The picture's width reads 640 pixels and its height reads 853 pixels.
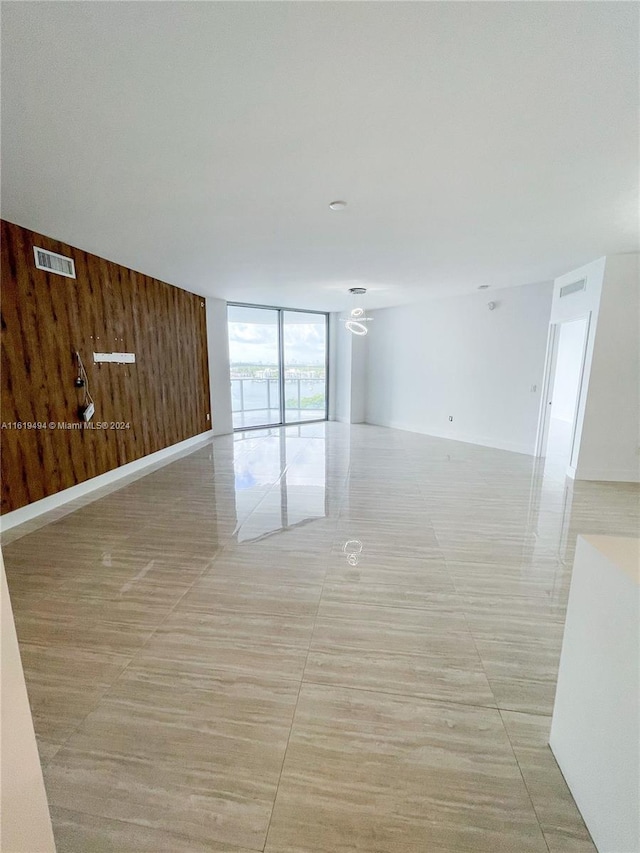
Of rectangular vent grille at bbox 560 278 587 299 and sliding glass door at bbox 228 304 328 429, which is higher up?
rectangular vent grille at bbox 560 278 587 299

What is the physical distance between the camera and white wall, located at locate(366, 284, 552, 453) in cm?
541

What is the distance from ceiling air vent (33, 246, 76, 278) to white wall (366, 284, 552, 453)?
227 inches

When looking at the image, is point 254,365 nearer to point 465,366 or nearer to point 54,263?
point 465,366

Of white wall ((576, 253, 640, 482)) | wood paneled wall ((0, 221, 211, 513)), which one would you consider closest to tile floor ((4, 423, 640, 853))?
wood paneled wall ((0, 221, 211, 513))

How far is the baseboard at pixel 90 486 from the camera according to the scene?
310 centimetres

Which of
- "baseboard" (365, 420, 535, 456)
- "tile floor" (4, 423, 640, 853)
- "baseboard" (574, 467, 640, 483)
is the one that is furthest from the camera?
"baseboard" (365, 420, 535, 456)

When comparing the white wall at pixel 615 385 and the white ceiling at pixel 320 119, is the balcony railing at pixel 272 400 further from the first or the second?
the white wall at pixel 615 385

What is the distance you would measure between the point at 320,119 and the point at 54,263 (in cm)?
312

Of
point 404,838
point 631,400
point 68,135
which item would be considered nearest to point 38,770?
point 404,838

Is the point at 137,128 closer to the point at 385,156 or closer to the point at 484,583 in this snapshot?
the point at 385,156

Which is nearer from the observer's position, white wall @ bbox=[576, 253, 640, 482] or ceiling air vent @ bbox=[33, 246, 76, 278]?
ceiling air vent @ bbox=[33, 246, 76, 278]

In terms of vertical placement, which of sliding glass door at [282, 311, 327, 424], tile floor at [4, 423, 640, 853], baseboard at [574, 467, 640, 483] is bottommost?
tile floor at [4, 423, 640, 853]

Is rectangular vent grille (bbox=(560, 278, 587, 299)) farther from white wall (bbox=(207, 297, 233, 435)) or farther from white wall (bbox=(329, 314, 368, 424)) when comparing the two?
white wall (bbox=(207, 297, 233, 435))

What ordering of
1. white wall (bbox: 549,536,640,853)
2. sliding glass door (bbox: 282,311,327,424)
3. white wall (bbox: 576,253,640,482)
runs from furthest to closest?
sliding glass door (bbox: 282,311,327,424) → white wall (bbox: 576,253,640,482) → white wall (bbox: 549,536,640,853)
